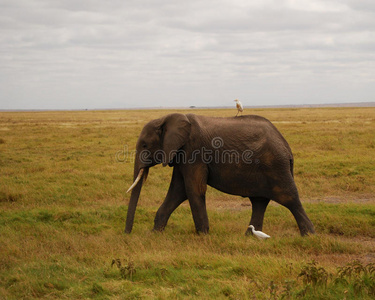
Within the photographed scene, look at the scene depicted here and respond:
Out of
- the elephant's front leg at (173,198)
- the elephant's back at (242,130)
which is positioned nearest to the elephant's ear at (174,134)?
the elephant's back at (242,130)

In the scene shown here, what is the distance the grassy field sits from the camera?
5.50m

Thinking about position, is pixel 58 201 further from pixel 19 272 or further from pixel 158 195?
pixel 19 272

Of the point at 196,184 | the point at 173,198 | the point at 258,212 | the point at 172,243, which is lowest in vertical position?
the point at 172,243

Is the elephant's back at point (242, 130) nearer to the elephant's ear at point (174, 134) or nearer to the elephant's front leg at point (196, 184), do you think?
the elephant's ear at point (174, 134)

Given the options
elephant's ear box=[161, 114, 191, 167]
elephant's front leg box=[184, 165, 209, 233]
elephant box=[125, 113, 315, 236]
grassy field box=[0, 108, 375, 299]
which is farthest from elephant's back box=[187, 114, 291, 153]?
grassy field box=[0, 108, 375, 299]

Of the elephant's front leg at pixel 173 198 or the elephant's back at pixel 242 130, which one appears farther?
the elephant's front leg at pixel 173 198

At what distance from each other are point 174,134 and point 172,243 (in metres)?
2.04

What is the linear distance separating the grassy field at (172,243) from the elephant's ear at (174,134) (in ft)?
5.30

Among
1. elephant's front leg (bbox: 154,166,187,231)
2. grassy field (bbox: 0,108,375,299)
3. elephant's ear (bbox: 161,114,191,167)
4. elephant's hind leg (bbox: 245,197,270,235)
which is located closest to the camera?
grassy field (bbox: 0,108,375,299)

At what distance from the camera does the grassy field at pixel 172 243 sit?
5.50 metres

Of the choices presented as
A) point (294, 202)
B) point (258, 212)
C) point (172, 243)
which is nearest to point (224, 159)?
point (258, 212)

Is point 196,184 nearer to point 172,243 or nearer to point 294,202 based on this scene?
point 172,243

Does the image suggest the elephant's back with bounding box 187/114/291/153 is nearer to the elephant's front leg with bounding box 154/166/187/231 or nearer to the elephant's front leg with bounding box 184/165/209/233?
the elephant's front leg with bounding box 184/165/209/233

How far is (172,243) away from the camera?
7.83 metres
